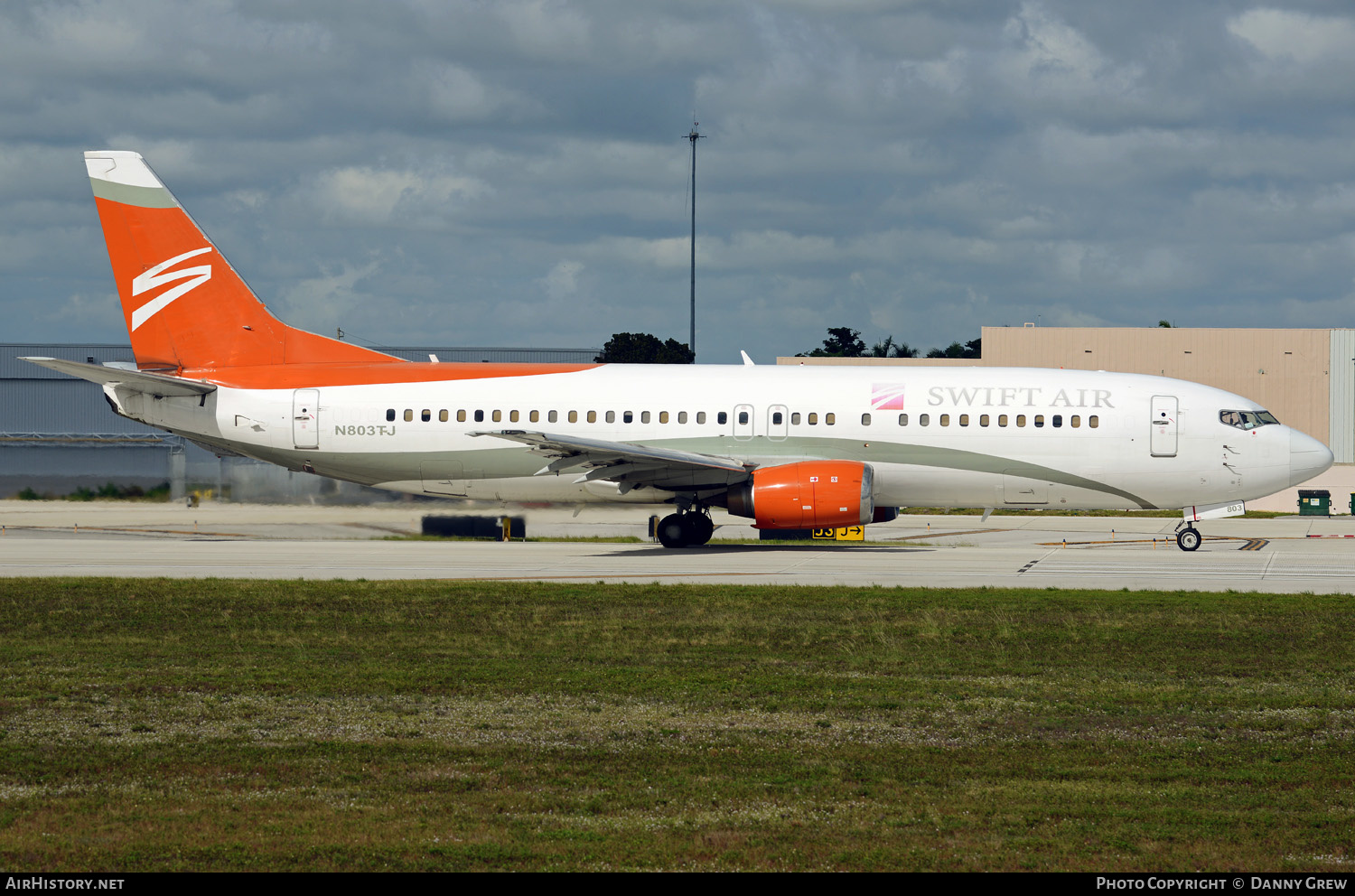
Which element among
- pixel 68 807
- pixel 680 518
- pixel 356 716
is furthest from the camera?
pixel 680 518

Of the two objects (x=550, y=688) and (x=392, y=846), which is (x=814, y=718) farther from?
(x=392, y=846)

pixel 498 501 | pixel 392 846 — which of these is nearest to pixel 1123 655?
pixel 392 846

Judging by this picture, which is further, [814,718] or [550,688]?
[550,688]

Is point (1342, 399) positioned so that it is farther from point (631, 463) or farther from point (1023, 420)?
point (631, 463)

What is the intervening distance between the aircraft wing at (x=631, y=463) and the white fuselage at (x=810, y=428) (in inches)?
22.8

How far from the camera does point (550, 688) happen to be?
12.2 meters

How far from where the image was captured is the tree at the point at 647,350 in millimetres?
86625

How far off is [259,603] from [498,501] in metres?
12.5

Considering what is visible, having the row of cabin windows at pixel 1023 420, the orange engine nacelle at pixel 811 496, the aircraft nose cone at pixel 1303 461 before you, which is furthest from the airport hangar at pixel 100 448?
the aircraft nose cone at pixel 1303 461

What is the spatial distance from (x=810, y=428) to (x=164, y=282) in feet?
53.1

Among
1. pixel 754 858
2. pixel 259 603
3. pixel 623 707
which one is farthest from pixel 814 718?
pixel 259 603

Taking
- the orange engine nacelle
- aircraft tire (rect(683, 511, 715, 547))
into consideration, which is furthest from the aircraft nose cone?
aircraft tire (rect(683, 511, 715, 547))
